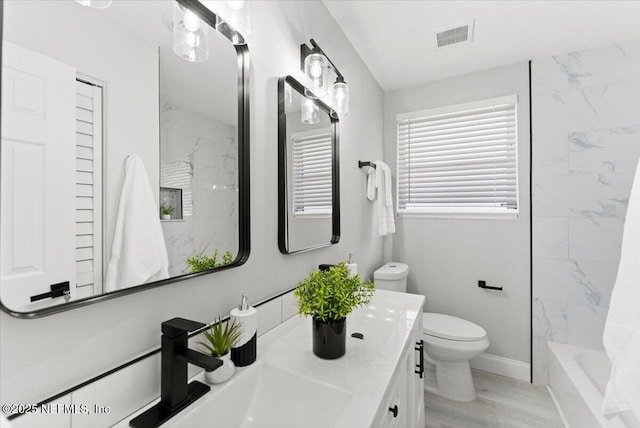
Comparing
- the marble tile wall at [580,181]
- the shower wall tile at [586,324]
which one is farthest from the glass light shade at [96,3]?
the shower wall tile at [586,324]

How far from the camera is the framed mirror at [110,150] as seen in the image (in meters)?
0.50

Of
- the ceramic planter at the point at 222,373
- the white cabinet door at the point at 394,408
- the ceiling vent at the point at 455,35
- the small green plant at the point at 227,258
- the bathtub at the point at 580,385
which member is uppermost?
the ceiling vent at the point at 455,35

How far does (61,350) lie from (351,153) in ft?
5.50

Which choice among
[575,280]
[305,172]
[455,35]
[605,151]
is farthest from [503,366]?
[455,35]

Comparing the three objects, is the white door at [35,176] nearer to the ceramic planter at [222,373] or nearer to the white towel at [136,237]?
the white towel at [136,237]

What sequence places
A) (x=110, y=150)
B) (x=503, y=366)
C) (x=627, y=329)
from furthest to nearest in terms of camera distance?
(x=503, y=366)
(x=627, y=329)
(x=110, y=150)

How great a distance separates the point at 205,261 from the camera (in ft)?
2.82

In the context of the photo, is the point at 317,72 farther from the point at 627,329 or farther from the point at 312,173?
the point at 627,329

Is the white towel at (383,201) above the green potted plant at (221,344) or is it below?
above

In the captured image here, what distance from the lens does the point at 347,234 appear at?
1845mm

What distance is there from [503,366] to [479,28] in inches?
94.9

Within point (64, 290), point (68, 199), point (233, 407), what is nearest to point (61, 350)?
point (64, 290)

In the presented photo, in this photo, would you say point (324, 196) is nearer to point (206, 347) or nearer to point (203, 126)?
point (203, 126)

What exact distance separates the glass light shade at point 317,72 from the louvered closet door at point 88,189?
3.18ft
